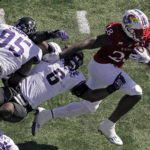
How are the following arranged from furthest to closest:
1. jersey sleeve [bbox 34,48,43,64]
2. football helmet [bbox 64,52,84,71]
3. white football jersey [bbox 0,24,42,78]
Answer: football helmet [bbox 64,52,84,71] → jersey sleeve [bbox 34,48,43,64] → white football jersey [bbox 0,24,42,78]

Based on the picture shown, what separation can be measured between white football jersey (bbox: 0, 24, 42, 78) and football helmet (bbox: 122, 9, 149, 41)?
1.28 m

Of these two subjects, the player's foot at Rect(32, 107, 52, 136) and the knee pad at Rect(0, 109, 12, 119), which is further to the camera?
the player's foot at Rect(32, 107, 52, 136)

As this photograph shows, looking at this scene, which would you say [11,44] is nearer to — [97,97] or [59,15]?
[97,97]

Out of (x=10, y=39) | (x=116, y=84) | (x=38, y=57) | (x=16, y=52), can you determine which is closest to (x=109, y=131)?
(x=116, y=84)

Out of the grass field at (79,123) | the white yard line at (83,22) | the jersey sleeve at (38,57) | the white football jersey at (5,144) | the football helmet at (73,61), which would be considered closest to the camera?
the white football jersey at (5,144)

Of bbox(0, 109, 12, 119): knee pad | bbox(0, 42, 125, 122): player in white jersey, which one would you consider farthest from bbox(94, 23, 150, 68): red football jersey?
bbox(0, 109, 12, 119): knee pad

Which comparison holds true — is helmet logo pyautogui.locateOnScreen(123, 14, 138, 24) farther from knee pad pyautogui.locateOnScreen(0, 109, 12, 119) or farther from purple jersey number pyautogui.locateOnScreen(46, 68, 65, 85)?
knee pad pyautogui.locateOnScreen(0, 109, 12, 119)

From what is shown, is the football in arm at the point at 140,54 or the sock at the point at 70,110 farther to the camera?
the sock at the point at 70,110

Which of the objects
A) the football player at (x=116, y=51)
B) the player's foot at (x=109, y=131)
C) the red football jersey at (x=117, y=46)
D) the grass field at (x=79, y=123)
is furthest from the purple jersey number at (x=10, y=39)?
the player's foot at (x=109, y=131)

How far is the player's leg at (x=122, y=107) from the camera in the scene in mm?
6371

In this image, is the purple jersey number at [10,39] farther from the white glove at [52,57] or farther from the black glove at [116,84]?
the black glove at [116,84]

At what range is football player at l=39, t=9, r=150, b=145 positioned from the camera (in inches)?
247

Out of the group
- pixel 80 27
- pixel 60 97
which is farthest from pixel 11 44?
pixel 80 27

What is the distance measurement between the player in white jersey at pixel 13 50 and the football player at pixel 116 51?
1.05 feet
